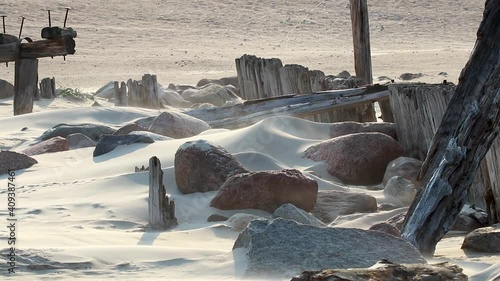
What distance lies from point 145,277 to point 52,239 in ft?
3.03

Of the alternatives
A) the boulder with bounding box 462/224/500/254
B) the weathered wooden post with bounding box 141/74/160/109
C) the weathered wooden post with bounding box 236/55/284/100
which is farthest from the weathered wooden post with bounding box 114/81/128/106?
the boulder with bounding box 462/224/500/254

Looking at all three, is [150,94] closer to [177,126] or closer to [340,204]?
[177,126]

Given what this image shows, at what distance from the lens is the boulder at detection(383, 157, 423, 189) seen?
7.02m

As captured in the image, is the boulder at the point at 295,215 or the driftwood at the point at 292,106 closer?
the boulder at the point at 295,215

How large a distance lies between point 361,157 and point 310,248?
2792 mm

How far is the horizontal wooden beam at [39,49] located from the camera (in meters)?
11.8

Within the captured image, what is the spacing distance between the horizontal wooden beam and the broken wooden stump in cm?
214

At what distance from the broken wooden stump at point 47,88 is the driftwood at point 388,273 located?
35.9 feet

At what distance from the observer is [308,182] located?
637 centimetres

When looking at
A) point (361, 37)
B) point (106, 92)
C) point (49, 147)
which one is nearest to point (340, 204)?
point (49, 147)

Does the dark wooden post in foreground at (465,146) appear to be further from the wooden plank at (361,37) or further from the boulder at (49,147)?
the wooden plank at (361,37)

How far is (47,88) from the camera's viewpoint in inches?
563

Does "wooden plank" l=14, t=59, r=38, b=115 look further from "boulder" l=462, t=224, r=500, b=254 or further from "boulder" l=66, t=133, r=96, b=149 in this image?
"boulder" l=462, t=224, r=500, b=254

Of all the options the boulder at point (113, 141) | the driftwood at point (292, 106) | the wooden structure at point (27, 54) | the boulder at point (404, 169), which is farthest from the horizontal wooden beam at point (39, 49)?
the boulder at point (404, 169)
